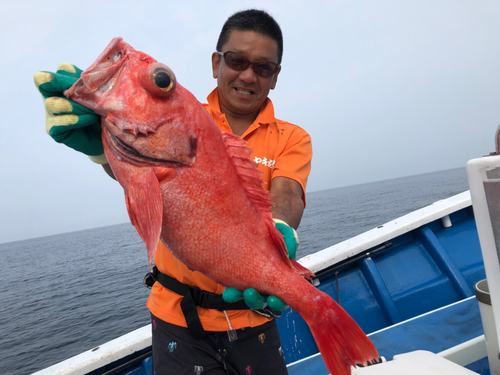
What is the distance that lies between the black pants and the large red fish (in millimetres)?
464

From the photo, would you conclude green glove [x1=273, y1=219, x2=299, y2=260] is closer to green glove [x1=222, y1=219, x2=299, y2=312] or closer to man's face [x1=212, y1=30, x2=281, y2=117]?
green glove [x1=222, y1=219, x2=299, y2=312]

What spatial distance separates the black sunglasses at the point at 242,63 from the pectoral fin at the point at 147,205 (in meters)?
1.33

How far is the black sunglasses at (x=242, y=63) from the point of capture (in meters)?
2.48

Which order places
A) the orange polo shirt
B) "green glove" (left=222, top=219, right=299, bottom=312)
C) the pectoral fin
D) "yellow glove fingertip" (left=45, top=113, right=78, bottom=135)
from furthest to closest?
1. the orange polo shirt
2. "green glove" (left=222, top=219, right=299, bottom=312)
3. "yellow glove fingertip" (left=45, top=113, right=78, bottom=135)
4. the pectoral fin

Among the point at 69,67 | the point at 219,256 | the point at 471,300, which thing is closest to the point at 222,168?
the point at 219,256

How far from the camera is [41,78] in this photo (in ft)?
5.30

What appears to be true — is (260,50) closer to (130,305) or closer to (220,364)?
(220,364)

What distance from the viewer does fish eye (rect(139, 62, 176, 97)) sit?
1.62 metres

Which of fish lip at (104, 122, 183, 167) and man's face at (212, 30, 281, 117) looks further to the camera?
man's face at (212, 30, 281, 117)

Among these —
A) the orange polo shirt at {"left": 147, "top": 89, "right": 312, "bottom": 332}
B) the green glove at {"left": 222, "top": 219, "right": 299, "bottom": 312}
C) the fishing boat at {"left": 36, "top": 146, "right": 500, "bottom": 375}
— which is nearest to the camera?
the green glove at {"left": 222, "top": 219, "right": 299, "bottom": 312}

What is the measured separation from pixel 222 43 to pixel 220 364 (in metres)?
2.54

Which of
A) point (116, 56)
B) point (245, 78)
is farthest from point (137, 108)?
point (245, 78)

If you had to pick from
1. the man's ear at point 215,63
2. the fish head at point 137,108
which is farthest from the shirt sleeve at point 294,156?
the fish head at point 137,108

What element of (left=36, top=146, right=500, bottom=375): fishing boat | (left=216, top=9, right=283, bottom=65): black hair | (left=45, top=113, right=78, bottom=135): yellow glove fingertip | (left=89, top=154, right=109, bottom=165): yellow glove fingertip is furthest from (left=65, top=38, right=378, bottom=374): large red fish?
(left=216, top=9, right=283, bottom=65): black hair
